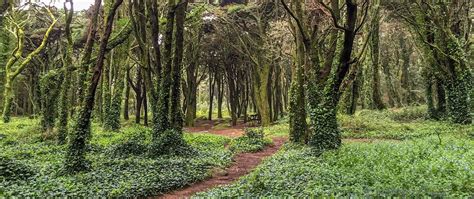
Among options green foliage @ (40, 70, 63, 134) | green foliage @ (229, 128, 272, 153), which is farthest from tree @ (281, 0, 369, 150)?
green foliage @ (40, 70, 63, 134)

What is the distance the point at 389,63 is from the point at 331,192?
41564 mm

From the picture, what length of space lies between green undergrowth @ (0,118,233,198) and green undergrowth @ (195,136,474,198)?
2.00 m

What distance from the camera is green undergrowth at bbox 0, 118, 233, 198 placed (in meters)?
9.16

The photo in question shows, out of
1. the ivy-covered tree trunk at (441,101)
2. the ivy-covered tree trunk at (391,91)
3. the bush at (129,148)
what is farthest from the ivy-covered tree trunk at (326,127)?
the ivy-covered tree trunk at (391,91)

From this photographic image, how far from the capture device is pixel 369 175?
8.97m

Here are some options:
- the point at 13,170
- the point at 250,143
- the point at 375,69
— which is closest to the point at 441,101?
the point at 375,69

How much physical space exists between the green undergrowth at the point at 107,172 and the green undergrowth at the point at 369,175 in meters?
2.00

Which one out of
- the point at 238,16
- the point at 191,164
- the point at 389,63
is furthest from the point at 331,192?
the point at 389,63

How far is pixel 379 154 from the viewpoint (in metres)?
11.9

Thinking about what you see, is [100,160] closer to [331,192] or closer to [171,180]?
[171,180]

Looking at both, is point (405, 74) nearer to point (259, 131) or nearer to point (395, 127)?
point (395, 127)

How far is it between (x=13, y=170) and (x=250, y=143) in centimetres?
1136

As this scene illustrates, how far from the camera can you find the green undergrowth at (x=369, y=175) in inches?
296

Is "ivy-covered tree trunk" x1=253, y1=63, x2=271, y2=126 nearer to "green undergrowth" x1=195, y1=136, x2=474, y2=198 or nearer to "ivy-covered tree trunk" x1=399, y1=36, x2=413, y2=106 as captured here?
"green undergrowth" x1=195, y1=136, x2=474, y2=198
